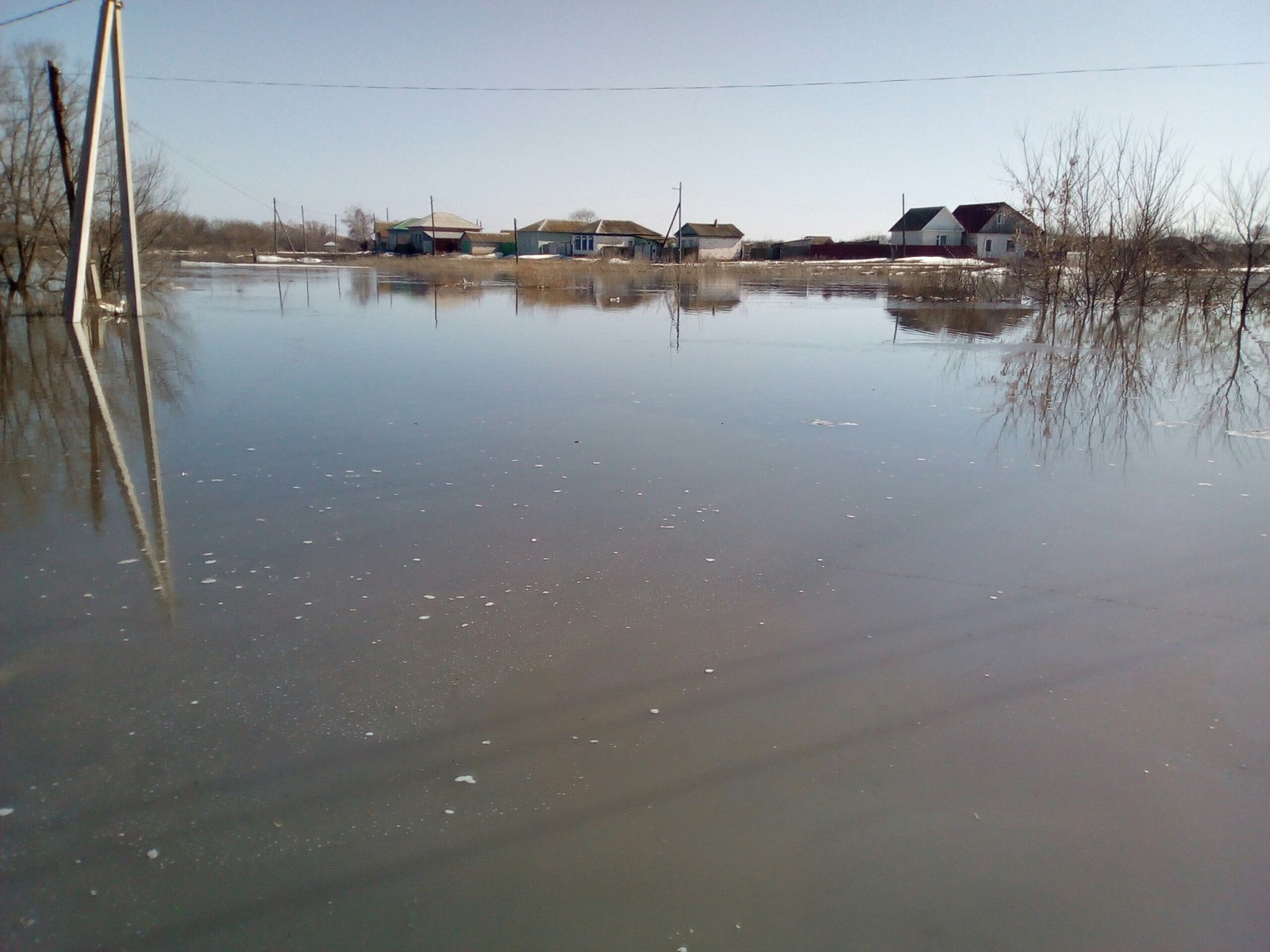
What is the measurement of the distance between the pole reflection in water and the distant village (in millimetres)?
61897

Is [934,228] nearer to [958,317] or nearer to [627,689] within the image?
[958,317]

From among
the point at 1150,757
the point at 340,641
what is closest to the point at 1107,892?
the point at 1150,757

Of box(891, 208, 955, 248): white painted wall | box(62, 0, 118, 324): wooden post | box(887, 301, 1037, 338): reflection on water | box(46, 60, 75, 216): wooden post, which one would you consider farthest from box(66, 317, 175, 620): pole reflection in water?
box(891, 208, 955, 248): white painted wall

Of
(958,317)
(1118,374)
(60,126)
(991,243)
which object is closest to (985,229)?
(991,243)

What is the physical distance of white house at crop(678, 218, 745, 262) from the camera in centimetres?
8575

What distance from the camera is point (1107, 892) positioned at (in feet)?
7.68

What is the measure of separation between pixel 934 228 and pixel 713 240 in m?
21.7

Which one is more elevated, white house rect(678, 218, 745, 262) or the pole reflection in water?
white house rect(678, 218, 745, 262)

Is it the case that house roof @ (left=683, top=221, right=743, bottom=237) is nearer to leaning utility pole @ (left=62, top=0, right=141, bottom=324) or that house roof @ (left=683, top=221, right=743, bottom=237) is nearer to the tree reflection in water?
the tree reflection in water

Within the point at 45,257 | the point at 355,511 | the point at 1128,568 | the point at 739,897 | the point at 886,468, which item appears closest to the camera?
the point at 739,897

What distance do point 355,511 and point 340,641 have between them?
188 centimetres

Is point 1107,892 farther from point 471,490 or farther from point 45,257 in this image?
point 45,257

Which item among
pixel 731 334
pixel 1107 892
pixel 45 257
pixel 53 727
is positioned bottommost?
pixel 1107 892

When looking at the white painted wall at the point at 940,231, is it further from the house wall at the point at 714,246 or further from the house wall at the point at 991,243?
the house wall at the point at 714,246
